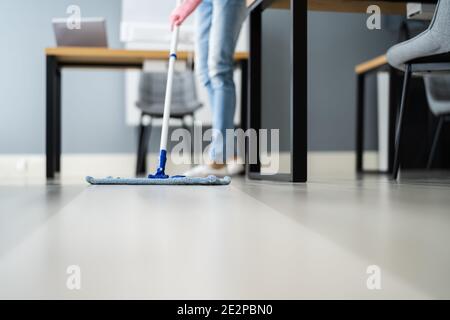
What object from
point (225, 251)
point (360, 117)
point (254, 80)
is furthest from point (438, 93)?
point (225, 251)

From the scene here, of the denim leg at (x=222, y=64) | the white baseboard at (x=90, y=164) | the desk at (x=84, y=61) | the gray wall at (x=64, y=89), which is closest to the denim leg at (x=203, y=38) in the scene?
the denim leg at (x=222, y=64)

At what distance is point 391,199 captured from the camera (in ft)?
3.44

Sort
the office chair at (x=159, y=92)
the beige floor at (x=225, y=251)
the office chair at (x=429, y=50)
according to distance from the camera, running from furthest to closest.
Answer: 1. the office chair at (x=159, y=92)
2. the office chair at (x=429, y=50)
3. the beige floor at (x=225, y=251)

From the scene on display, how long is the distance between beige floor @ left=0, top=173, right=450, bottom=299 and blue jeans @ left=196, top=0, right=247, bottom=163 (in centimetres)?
113

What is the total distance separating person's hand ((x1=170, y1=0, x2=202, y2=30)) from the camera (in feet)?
5.75

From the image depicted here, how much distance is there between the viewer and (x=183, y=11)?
1.79m

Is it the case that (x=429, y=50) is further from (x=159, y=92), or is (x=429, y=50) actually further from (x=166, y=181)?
(x=159, y=92)

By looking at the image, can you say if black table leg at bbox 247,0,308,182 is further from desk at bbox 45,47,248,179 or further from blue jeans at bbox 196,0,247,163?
desk at bbox 45,47,248,179

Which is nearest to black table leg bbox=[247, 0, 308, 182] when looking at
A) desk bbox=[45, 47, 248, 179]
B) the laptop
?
desk bbox=[45, 47, 248, 179]

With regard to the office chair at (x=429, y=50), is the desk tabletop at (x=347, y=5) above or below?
above

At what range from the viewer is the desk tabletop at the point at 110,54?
2.63 m

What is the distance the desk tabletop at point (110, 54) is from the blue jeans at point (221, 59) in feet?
2.14

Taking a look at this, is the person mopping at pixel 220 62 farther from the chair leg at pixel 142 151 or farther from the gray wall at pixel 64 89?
the gray wall at pixel 64 89

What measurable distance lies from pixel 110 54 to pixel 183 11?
1.01 metres
